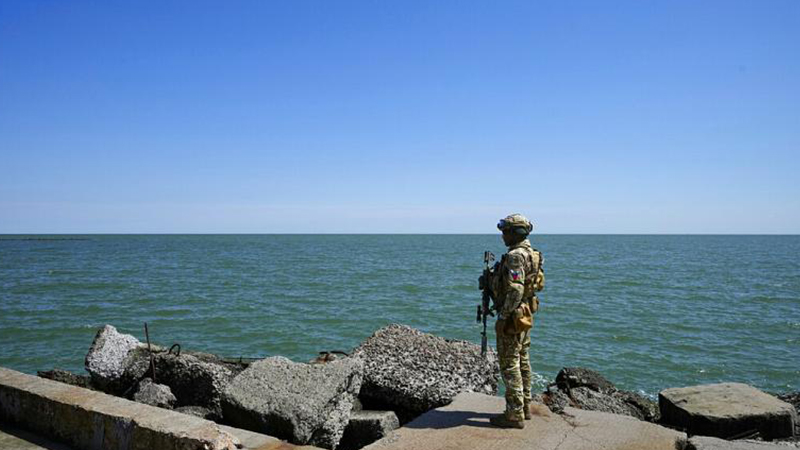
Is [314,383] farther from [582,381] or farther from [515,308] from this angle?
[582,381]

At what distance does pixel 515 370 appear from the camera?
5.07 meters

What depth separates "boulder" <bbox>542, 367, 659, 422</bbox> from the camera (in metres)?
7.19

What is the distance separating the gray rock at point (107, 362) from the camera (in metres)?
7.82

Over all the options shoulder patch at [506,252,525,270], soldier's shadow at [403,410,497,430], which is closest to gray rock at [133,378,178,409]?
soldier's shadow at [403,410,497,430]

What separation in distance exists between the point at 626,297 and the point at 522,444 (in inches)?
886

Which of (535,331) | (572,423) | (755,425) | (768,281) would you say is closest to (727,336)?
(535,331)

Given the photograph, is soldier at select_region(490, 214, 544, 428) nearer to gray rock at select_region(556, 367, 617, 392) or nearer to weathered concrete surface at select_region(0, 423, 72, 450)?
gray rock at select_region(556, 367, 617, 392)

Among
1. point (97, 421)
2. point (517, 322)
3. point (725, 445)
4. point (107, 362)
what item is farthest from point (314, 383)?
point (107, 362)

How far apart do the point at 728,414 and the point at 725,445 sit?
1379 millimetres

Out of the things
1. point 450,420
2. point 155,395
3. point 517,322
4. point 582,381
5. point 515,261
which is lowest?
point 582,381

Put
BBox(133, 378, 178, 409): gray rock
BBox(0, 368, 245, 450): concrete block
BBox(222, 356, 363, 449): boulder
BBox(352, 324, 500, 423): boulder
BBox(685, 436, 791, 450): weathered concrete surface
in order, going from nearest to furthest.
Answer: BBox(0, 368, 245, 450): concrete block, BBox(685, 436, 791, 450): weathered concrete surface, BBox(222, 356, 363, 449): boulder, BBox(352, 324, 500, 423): boulder, BBox(133, 378, 178, 409): gray rock

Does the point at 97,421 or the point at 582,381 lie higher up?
the point at 97,421

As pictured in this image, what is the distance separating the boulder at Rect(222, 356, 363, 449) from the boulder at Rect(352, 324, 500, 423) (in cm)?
51

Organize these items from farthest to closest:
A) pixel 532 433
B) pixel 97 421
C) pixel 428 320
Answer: pixel 428 320
pixel 532 433
pixel 97 421
